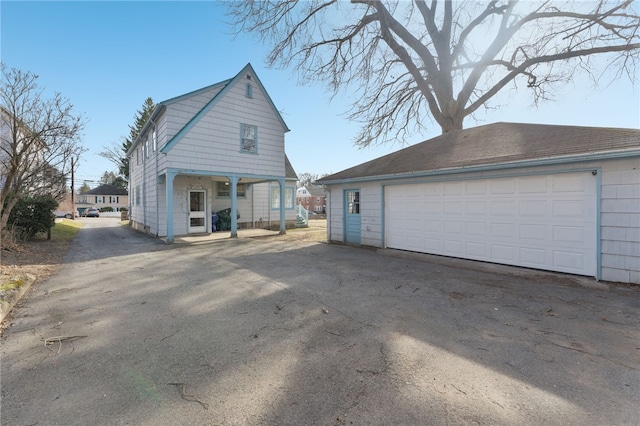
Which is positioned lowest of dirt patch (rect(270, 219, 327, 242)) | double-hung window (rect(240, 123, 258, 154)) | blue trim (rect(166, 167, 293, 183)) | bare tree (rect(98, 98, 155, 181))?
dirt patch (rect(270, 219, 327, 242))

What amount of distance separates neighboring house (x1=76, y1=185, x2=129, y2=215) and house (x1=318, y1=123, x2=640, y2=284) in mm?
69728

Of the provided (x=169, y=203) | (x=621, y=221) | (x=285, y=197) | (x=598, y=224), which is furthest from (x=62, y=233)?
(x=621, y=221)

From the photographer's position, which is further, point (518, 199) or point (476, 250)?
point (476, 250)

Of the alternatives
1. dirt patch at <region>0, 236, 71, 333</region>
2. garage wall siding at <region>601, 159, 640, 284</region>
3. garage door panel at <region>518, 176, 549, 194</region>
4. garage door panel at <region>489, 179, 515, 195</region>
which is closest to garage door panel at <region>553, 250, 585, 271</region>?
garage wall siding at <region>601, 159, 640, 284</region>

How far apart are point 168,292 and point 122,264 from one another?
11.8 feet

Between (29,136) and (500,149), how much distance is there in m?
13.9

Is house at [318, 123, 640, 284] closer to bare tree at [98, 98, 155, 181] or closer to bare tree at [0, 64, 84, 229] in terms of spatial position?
bare tree at [0, 64, 84, 229]

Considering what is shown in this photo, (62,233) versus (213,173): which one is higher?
(213,173)

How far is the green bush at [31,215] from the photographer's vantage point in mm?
10734

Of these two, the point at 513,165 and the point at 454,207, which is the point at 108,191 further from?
the point at 513,165

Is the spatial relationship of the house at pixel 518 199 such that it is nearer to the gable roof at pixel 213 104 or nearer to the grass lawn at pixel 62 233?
the gable roof at pixel 213 104

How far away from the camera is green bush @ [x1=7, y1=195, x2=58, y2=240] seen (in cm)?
1073

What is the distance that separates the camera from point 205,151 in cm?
1255

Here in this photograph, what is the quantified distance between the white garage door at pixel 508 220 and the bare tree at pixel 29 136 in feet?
37.2
